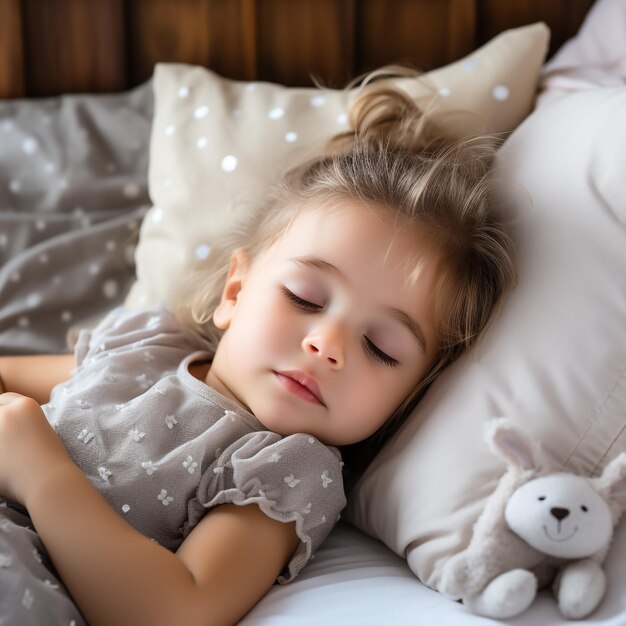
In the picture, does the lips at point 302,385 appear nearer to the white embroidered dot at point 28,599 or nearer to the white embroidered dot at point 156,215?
the white embroidered dot at point 28,599

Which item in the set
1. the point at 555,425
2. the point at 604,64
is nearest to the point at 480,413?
the point at 555,425

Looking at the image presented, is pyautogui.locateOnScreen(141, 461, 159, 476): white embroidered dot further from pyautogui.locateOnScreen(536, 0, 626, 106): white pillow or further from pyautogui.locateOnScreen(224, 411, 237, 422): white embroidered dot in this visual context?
pyautogui.locateOnScreen(536, 0, 626, 106): white pillow

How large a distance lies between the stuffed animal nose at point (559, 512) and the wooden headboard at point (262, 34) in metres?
1.00

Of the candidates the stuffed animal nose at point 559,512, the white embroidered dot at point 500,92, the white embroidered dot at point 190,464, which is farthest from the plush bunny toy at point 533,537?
the white embroidered dot at point 500,92

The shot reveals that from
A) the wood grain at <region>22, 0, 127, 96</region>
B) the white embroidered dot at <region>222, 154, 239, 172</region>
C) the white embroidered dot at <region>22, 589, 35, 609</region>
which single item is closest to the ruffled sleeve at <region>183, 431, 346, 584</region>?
the white embroidered dot at <region>22, 589, 35, 609</region>

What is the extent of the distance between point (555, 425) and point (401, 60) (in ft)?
2.97

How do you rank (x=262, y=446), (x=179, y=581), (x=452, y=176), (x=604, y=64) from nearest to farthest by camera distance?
(x=179, y=581) → (x=262, y=446) → (x=452, y=176) → (x=604, y=64)

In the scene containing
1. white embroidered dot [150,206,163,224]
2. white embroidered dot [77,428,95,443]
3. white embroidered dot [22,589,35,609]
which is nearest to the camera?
white embroidered dot [22,589,35,609]

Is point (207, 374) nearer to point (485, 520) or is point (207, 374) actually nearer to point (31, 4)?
point (485, 520)

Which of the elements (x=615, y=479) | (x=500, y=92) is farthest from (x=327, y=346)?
(x=500, y=92)

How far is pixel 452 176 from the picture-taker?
3.75 feet

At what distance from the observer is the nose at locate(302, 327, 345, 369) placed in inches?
39.2

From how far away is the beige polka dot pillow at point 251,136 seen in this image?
1349mm

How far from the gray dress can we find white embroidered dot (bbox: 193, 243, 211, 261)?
11.9 inches
